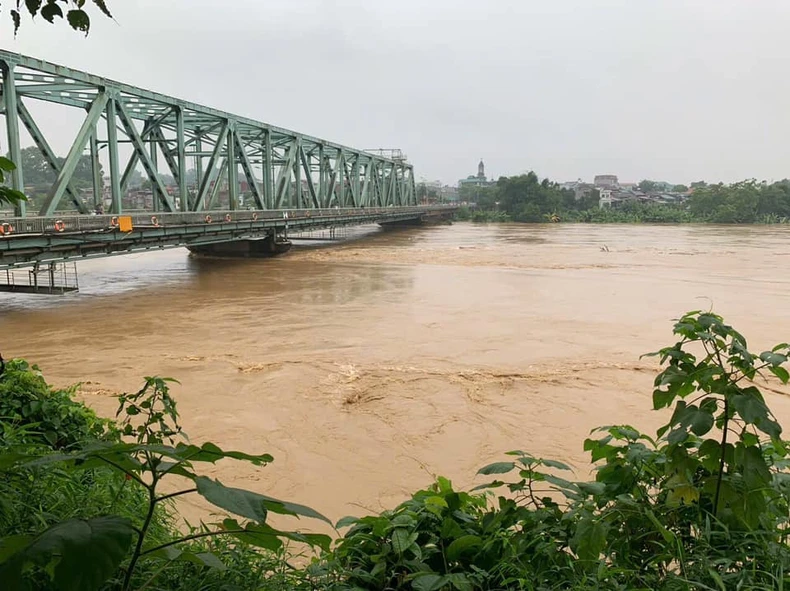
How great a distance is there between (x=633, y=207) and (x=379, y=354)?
90534 mm

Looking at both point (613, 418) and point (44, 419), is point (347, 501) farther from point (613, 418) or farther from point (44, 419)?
point (613, 418)

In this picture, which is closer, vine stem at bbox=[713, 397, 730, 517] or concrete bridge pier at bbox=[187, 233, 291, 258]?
vine stem at bbox=[713, 397, 730, 517]

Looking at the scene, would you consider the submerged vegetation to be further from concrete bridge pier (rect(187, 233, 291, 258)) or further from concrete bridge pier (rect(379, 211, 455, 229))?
concrete bridge pier (rect(379, 211, 455, 229))

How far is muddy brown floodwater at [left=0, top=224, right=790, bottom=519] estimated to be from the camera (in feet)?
24.2

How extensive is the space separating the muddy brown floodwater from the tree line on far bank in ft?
197

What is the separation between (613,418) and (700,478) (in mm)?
6140

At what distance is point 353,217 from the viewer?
46.7 m

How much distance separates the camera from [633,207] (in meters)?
93.3

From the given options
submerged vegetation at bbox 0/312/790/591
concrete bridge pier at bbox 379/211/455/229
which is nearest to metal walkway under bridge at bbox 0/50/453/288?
submerged vegetation at bbox 0/312/790/591

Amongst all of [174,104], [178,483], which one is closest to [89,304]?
[174,104]

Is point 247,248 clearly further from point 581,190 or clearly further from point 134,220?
point 581,190

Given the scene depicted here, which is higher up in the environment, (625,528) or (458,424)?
(625,528)

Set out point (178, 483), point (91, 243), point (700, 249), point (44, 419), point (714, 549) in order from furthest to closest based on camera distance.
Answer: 1. point (700, 249)
2. point (91, 243)
3. point (178, 483)
4. point (44, 419)
5. point (714, 549)

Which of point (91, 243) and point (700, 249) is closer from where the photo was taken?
point (91, 243)
